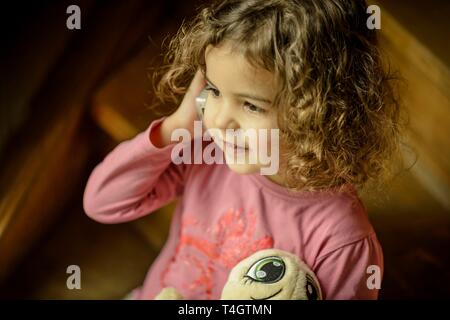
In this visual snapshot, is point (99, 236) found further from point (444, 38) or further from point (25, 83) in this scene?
point (444, 38)

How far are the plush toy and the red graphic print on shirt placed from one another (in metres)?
0.02

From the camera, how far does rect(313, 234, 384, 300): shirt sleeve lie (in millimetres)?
628

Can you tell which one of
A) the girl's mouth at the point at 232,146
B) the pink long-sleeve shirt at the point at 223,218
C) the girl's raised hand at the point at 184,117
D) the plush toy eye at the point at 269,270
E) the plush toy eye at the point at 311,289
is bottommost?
the plush toy eye at the point at 311,289

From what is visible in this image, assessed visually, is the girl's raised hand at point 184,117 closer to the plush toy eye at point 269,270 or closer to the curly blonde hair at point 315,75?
the curly blonde hair at point 315,75

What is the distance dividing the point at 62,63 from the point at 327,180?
1.02 ft

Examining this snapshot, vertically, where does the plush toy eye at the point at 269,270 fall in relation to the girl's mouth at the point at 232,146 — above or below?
below

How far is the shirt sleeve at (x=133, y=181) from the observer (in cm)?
65

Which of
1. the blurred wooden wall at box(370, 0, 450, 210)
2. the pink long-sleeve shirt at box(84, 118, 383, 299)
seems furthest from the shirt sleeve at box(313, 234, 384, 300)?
the blurred wooden wall at box(370, 0, 450, 210)

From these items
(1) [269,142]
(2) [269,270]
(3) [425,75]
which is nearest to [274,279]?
(2) [269,270]

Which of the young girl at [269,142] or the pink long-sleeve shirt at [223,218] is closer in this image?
the young girl at [269,142]

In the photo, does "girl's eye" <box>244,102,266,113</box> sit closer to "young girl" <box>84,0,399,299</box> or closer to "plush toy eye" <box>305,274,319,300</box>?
"young girl" <box>84,0,399,299</box>

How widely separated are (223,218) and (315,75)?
205 mm

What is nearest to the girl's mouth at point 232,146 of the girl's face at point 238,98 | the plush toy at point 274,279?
the girl's face at point 238,98
